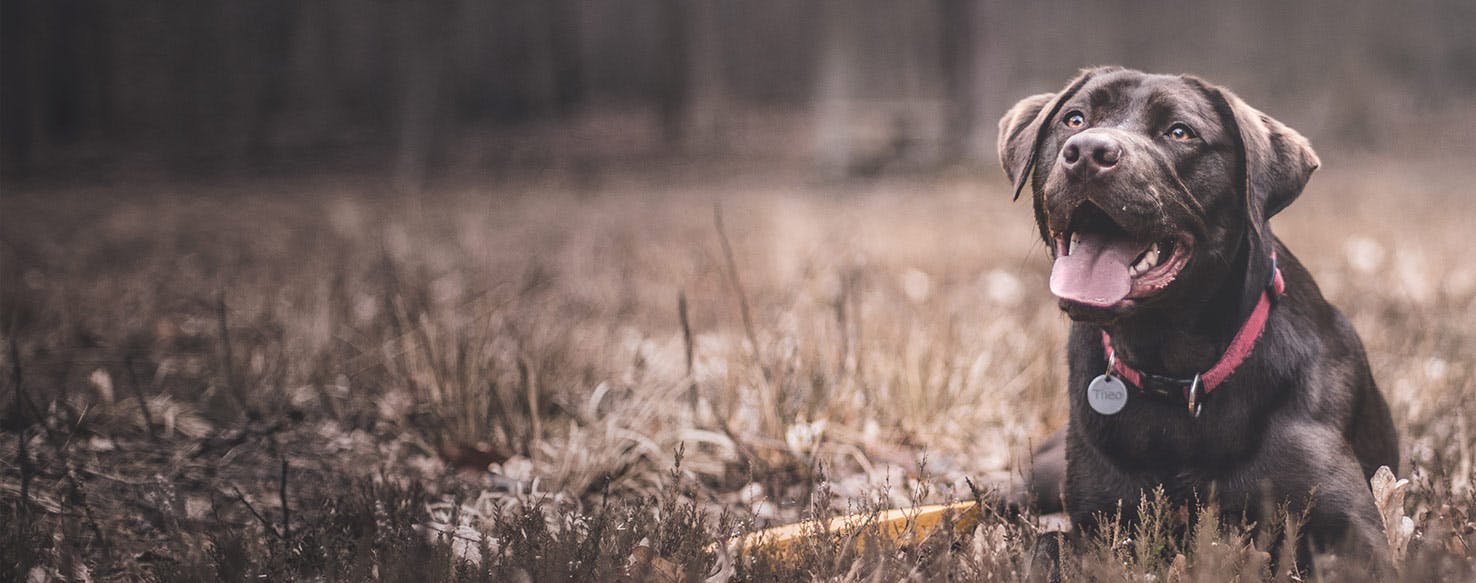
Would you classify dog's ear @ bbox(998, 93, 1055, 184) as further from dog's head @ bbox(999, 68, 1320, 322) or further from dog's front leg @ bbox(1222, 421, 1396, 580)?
dog's front leg @ bbox(1222, 421, 1396, 580)

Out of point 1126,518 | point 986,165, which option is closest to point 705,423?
point 1126,518

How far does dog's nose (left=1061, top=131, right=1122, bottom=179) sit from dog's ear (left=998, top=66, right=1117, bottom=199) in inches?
13.4

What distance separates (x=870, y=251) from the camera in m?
6.93

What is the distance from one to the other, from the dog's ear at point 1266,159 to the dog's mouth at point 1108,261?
19 cm

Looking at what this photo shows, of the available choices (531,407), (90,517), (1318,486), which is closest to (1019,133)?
(1318,486)

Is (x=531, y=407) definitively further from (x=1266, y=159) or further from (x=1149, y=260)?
(x=1266, y=159)

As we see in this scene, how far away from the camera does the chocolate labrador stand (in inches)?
87.4

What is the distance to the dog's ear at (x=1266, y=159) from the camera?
2.30 metres

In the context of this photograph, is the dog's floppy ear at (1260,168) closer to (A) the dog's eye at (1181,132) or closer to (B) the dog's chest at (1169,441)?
(A) the dog's eye at (1181,132)

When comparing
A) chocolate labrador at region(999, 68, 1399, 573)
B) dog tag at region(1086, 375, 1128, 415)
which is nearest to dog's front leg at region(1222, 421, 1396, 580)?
chocolate labrador at region(999, 68, 1399, 573)

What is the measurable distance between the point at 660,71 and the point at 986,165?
1592cm

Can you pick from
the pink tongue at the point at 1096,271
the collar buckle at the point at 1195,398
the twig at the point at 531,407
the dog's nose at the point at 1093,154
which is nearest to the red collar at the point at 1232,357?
the collar buckle at the point at 1195,398

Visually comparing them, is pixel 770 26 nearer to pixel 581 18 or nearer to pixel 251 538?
pixel 581 18

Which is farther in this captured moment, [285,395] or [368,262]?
[368,262]
